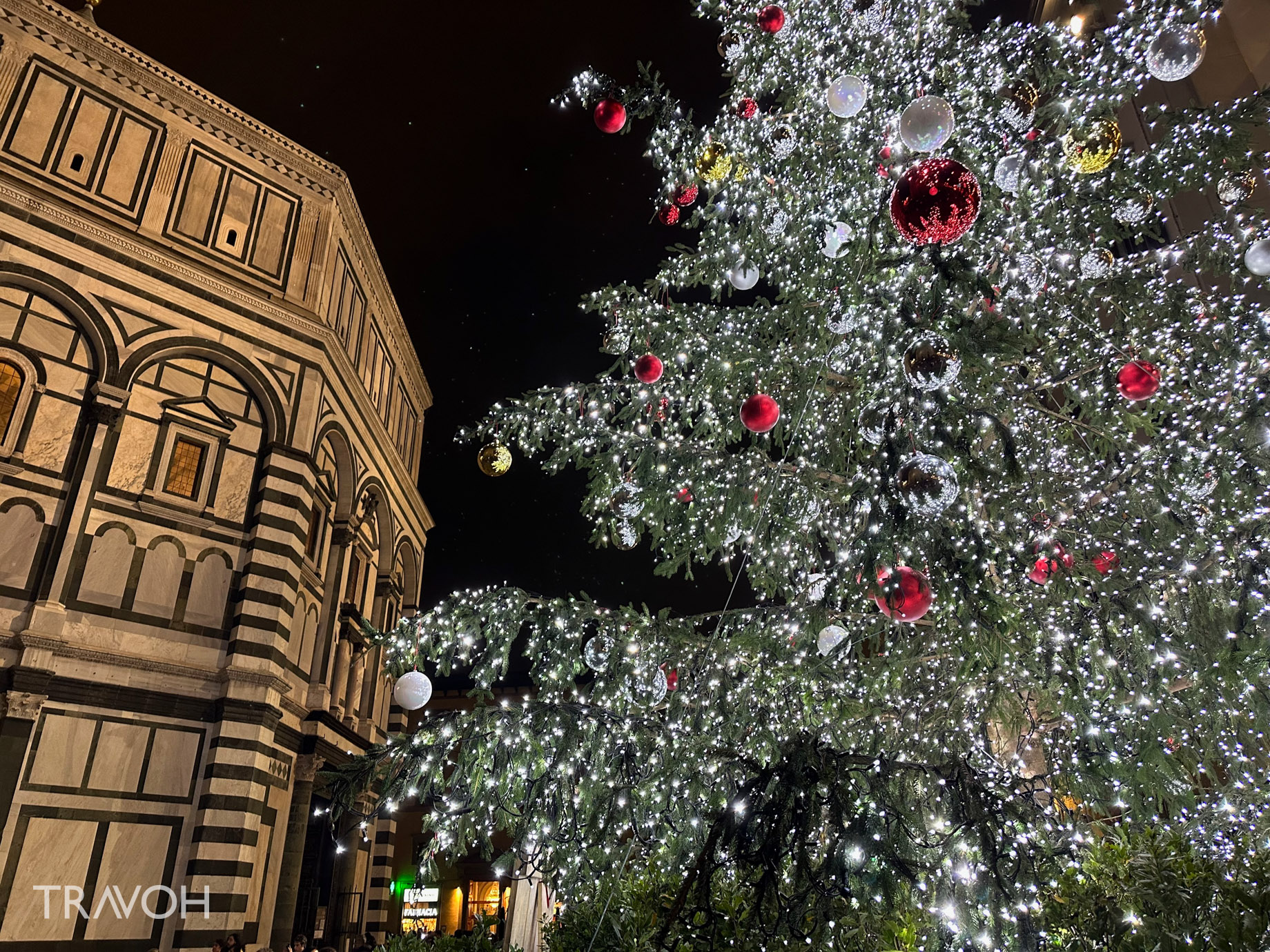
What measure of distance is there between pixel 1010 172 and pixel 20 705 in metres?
12.2

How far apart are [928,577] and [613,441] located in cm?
275

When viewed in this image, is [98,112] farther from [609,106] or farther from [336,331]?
[609,106]

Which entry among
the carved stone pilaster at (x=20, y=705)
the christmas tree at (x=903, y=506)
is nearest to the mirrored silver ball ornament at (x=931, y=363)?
the christmas tree at (x=903, y=506)

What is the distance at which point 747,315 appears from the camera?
585 centimetres

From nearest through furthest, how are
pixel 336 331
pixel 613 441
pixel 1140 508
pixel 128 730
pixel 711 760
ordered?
1. pixel 711 760
2. pixel 1140 508
3. pixel 613 441
4. pixel 128 730
5. pixel 336 331

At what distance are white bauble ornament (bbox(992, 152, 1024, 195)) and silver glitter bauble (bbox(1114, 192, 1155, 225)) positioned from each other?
964 mm

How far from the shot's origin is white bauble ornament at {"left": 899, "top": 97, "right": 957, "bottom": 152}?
3.43 metres

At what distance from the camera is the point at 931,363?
301 centimetres

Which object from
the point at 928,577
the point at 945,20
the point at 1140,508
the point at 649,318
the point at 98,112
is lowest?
the point at 928,577

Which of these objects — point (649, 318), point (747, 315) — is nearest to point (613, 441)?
point (649, 318)

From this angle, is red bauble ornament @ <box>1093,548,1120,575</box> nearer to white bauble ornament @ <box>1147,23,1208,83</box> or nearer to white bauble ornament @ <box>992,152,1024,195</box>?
white bauble ornament @ <box>992,152,1024,195</box>

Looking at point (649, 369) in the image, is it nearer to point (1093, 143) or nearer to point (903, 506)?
point (903, 506)

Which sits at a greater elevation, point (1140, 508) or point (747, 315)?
point (747, 315)

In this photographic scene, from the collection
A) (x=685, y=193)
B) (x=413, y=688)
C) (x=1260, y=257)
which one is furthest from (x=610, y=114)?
(x=413, y=688)
